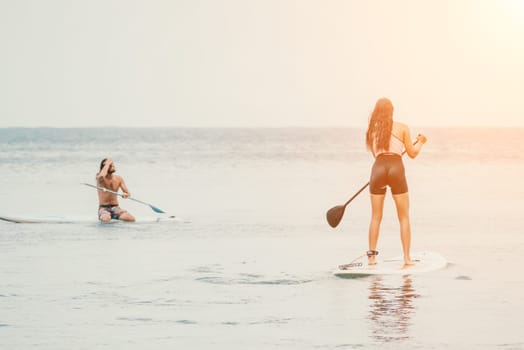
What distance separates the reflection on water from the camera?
30.0 ft

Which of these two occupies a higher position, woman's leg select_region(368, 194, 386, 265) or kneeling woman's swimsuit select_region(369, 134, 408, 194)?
kneeling woman's swimsuit select_region(369, 134, 408, 194)

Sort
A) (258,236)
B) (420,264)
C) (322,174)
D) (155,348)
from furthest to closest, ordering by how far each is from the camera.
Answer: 1. (322,174)
2. (258,236)
3. (420,264)
4. (155,348)

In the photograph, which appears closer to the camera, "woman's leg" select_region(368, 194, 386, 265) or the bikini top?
the bikini top

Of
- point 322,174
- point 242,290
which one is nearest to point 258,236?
point 242,290

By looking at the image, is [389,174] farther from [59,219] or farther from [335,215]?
[59,219]

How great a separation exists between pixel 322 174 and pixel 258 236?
25.2 metres

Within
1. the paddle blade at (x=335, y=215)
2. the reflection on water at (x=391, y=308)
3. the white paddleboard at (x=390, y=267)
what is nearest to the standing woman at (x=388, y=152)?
the white paddleboard at (x=390, y=267)

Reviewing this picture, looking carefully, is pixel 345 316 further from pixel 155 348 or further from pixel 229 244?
pixel 229 244

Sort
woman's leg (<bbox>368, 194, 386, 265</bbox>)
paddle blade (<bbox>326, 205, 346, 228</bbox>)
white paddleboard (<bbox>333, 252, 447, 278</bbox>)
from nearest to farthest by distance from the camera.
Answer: woman's leg (<bbox>368, 194, 386, 265</bbox>) < white paddleboard (<bbox>333, 252, 447, 278</bbox>) < paddle blade (<bbox>326, 205, 346, 228</bbox>)

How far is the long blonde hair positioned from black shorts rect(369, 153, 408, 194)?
0.40 ft

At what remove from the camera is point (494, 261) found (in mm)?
13875

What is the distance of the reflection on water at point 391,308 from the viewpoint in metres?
9.15

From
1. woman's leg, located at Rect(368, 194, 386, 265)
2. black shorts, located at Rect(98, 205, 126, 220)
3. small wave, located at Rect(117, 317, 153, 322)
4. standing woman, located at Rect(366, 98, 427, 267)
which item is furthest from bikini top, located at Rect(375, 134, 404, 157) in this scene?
black shorts, located at Rect(98, 205, 126, 220)

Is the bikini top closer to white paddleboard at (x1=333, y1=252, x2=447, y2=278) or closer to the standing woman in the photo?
the standing woman
